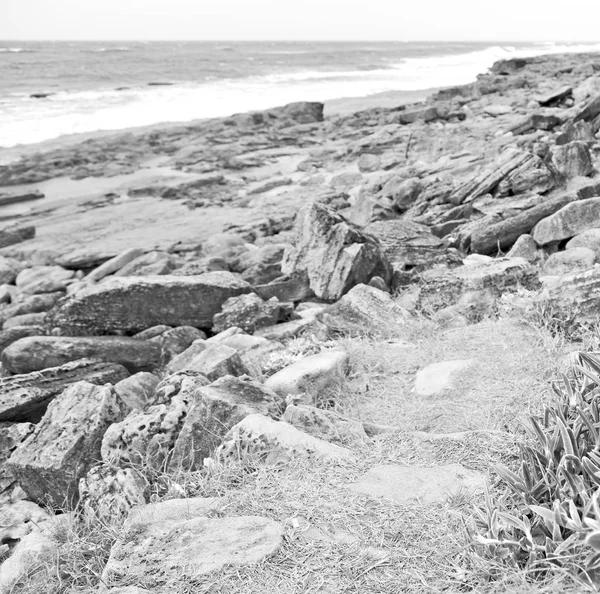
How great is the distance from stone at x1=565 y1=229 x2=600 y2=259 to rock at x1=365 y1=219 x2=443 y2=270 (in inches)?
49.6

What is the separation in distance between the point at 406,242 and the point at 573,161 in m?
2.36

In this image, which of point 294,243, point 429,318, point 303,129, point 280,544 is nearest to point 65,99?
point 303,129

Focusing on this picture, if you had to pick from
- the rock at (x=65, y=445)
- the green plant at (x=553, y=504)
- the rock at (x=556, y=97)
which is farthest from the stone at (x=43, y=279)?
the rock at (x=556, y=97)

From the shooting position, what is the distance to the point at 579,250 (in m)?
4.95

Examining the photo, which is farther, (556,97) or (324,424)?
(556,97)

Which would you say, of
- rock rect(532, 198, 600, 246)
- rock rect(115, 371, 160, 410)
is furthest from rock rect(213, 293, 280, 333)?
rock rect(532, 198, 600, 246)

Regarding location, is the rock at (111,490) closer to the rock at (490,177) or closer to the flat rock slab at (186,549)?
the flat rock slab at (186,549)

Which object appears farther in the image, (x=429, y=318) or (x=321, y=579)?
(x=429, y=318)

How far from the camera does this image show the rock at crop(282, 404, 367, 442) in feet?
9.77

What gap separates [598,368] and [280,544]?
1.35 meters

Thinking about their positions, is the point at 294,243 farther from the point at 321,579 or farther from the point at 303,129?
the point at 303,129

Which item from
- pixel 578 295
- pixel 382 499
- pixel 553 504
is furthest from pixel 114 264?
pixel 553 504

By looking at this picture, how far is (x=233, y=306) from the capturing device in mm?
5312

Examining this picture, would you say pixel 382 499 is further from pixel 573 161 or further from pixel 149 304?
pixel 573 161
